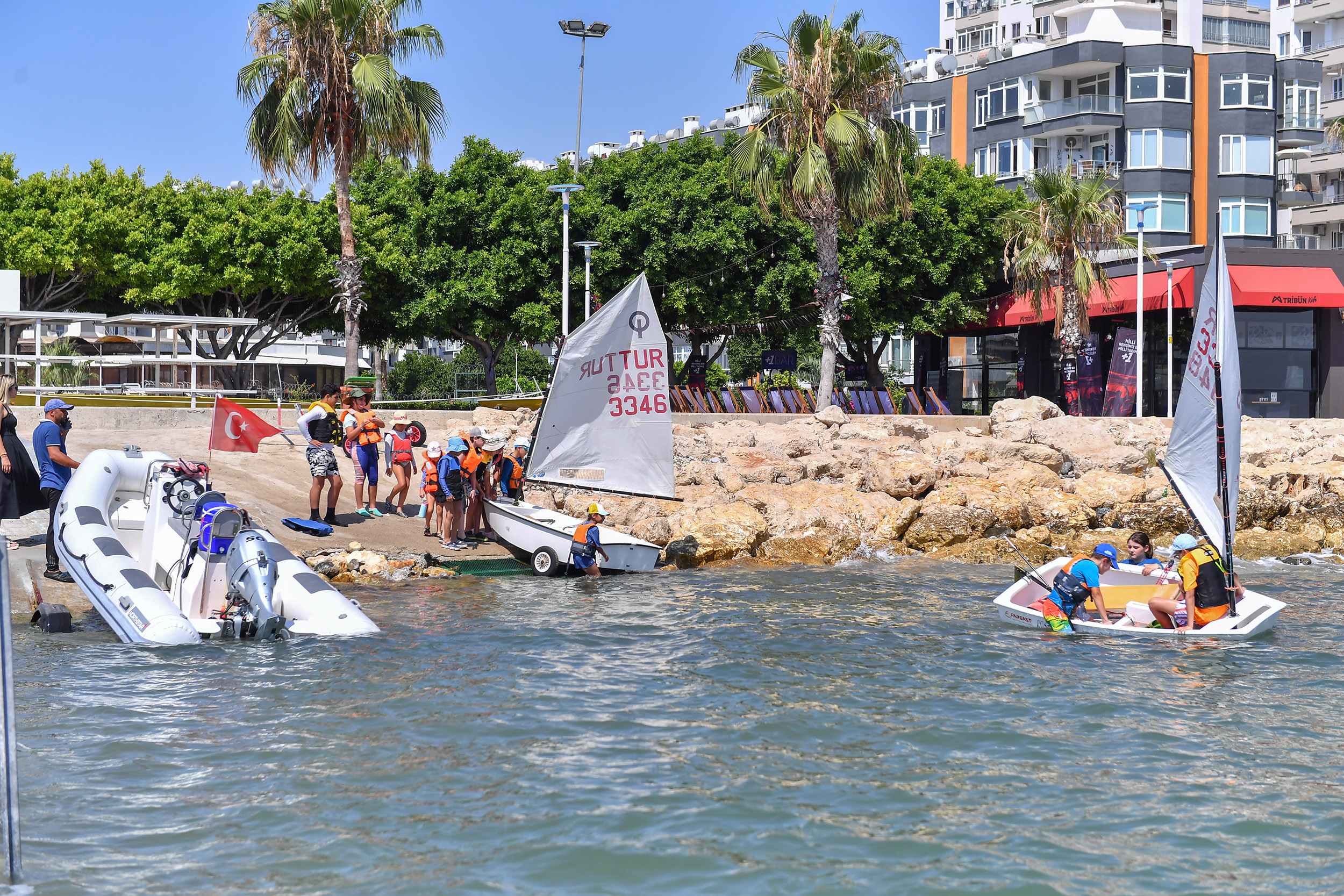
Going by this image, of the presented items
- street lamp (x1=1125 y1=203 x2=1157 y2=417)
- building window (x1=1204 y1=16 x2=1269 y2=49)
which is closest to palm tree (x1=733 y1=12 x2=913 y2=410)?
street lamp (x1=1125 y1=203 x2=1157 y2=417)

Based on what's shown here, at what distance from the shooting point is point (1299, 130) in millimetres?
49781

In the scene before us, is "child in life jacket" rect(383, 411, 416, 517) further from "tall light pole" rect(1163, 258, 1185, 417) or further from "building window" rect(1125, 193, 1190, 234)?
"building window" rect(1125, 193, 1190, 234)

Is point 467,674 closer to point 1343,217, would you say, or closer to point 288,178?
point 288,178

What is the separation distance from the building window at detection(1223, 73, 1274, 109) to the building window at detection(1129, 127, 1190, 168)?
77.8 inches

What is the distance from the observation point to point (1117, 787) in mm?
8531

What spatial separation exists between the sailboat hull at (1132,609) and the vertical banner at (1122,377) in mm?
21234

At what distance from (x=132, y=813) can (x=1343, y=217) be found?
61388 mm

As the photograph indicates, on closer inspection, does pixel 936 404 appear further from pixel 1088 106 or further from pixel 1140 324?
pixel 1088 106

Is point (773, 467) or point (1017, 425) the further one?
point (1017, 425)

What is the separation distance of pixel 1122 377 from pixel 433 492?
2309 centimetres

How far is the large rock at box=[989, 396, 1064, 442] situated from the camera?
87.7 feet

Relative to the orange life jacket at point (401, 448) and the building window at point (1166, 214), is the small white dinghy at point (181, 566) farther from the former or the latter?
the building window at point (1166, 214)

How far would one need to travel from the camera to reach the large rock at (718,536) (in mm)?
18938

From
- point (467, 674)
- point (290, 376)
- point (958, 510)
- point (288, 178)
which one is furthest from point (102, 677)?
point (290, 376)
